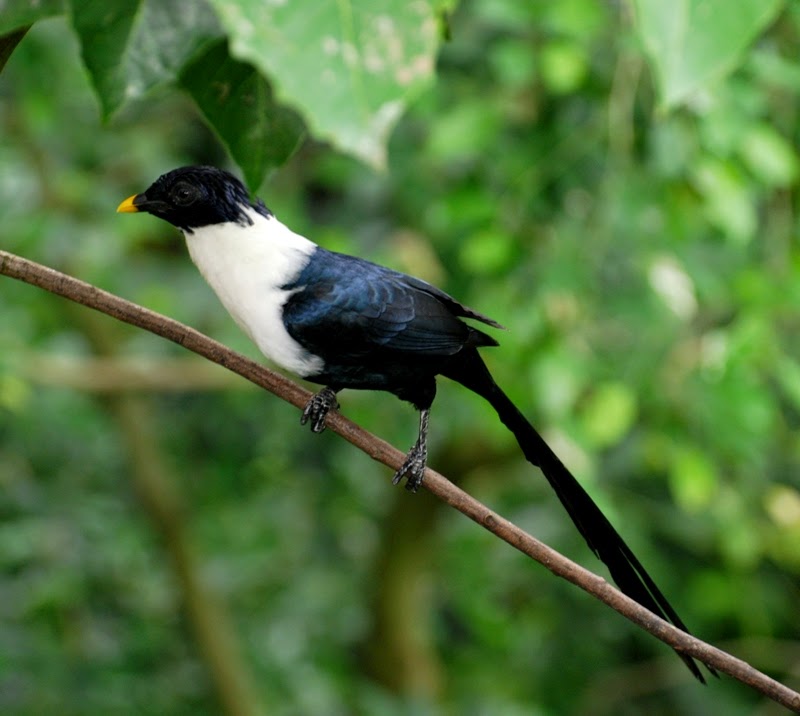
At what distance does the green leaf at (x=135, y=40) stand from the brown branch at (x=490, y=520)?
0.39 ft

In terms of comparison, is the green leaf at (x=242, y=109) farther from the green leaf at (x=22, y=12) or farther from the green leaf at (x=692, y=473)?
the green leaf at (x=692, y=473)

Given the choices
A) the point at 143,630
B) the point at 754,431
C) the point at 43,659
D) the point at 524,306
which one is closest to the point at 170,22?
the point at 524,306

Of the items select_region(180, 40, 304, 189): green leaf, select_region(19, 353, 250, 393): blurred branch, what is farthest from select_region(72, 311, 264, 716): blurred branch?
select_region(180, 40, 304, 189): green leaf

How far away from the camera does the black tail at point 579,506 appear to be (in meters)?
0.85

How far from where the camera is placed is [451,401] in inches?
89.4

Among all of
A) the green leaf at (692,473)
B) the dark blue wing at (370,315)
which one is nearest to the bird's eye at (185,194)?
the dark blue wing at (370,315)

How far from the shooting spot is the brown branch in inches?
26.8

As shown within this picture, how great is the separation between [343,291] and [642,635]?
2.95m

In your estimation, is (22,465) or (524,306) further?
(22,465)

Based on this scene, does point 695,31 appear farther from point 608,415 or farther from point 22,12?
point 608,415

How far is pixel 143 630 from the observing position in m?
2.83

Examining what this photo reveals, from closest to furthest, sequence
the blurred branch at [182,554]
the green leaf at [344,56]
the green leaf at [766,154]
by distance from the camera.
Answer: the green leaf at [344,56]
the green leaf at [766,154]
the blurred branch at [182,554]

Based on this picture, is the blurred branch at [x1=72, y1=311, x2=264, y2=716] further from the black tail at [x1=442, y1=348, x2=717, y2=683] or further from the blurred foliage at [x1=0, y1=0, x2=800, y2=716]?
the black tail at [x1=442, y1=348, x2=717, y2=683]

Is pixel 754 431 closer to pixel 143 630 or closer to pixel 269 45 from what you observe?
pixel 269 45
